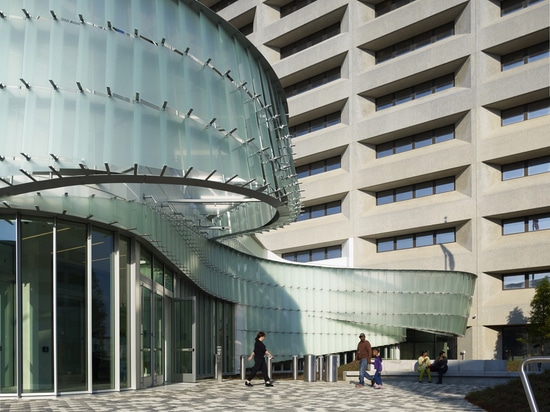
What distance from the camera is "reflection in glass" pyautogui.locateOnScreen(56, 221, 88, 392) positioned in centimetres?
1777

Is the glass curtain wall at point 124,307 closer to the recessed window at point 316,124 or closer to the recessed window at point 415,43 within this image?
the recessed window at point 415,43

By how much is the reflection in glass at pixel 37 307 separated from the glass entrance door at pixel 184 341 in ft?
21.7

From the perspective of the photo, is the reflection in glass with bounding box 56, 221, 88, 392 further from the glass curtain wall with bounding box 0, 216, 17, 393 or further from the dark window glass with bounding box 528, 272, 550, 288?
the dark window glass with bounding box 528, 272, 550, 288

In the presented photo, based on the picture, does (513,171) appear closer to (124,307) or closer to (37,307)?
(124,307)

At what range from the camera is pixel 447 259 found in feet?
147

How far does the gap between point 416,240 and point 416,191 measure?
293 centimetres

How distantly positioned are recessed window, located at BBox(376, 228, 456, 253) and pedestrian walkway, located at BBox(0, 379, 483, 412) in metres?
23.9

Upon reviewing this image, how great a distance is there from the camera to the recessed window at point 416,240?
1811 inches

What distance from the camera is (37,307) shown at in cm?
1750

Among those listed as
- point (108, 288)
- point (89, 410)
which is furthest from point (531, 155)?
point (89, 410)

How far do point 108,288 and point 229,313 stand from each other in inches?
438

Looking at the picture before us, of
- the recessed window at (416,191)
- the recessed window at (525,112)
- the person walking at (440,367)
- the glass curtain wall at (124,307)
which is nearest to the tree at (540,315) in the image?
the recessed window at (416,191)

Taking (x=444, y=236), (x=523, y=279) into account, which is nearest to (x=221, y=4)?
(x=444, y=236)

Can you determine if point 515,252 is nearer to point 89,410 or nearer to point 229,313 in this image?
point 229,313
